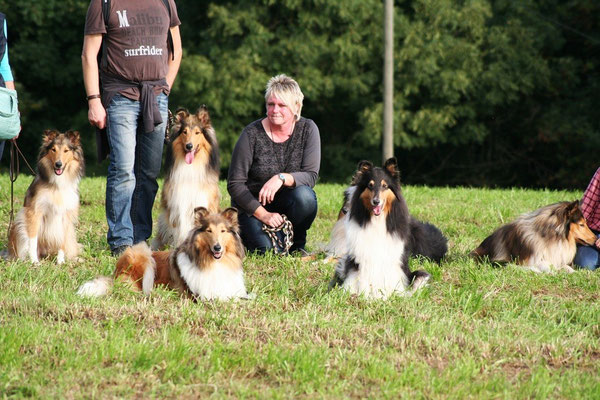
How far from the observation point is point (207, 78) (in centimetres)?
1983

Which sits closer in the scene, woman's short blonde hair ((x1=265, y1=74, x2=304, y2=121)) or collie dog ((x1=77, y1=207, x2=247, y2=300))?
collie dog ((x1=77, y1=207, x2=247, y2=300))

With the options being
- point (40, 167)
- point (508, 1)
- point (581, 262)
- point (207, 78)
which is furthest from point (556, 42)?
point (40, 167)

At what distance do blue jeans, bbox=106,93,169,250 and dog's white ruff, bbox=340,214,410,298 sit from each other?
217cm

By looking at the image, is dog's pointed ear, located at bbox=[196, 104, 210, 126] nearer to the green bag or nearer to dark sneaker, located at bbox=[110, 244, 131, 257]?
dark sneaker, located at bbox=[110, 244, 131, 257]

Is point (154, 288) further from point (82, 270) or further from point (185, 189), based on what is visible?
point (185, 189)

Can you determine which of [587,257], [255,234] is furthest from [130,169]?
[587,257]

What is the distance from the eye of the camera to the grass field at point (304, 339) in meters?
3.93

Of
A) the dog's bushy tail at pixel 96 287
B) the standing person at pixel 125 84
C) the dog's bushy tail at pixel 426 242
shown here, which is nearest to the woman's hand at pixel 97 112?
the standing person at pixel 125 84

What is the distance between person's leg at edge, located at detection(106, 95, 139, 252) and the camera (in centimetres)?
648

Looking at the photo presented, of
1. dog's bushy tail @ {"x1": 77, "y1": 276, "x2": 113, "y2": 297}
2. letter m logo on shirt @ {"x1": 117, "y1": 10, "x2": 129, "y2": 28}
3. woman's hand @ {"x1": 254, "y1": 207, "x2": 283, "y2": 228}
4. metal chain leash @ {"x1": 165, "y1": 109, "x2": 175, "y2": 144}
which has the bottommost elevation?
dog's bushy tail @ {"x1": 77, "y1": 276, "x2": 113, "y2": 297}

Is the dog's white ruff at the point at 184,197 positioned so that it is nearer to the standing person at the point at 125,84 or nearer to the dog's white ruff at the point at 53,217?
the standing person at the point at 125,84

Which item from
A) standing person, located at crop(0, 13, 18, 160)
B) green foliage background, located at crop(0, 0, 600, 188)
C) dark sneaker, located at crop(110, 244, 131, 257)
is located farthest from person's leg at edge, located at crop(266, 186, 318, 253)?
green foliage background, located at crop(0, 0, 600, 188)

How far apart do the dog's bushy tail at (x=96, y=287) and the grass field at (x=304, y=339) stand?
0.29 feet

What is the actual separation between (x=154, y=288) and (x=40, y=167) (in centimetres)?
190
